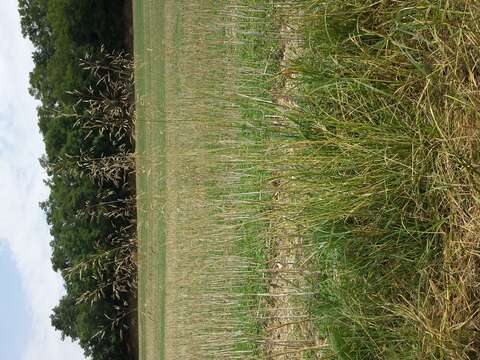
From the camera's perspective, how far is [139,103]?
686 centimetres

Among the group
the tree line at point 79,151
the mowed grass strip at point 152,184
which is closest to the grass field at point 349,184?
the mowed grass strip at point 152,184

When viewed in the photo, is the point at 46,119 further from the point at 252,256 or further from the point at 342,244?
the point at 342,244

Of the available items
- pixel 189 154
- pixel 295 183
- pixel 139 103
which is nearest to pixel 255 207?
pixel 295 183

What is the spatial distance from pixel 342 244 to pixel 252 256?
1493 mm

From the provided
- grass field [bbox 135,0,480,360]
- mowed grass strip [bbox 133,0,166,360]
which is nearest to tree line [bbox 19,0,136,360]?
mowed grass strip [bbox 133,0,166,360]

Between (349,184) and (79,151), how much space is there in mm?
6247

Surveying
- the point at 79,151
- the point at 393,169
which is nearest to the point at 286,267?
the point at 393,169

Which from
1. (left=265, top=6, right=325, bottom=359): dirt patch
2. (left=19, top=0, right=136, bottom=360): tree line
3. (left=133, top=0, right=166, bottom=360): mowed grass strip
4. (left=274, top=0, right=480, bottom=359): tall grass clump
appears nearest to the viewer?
(left=274, top=0, right=480, bottom=359): tall grass clump

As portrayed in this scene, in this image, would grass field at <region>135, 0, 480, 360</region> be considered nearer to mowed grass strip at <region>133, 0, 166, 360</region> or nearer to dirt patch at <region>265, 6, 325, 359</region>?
dirt patch at <region>265, 6, 325, 359</region>

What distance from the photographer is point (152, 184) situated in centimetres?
682

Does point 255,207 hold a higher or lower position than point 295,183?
lower

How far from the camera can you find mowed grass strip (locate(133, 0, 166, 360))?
667 centimetres

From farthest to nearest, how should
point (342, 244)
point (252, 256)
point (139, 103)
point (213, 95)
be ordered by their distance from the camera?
point (139, 103) < point (213, 95) < point (252, 256) < point (342, 244)

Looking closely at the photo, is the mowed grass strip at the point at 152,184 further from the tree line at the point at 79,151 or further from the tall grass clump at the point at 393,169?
the tall grass clump at the point at 393,169
